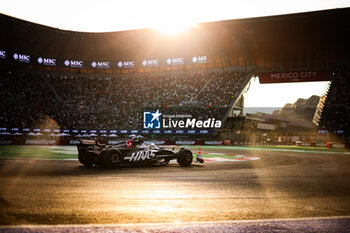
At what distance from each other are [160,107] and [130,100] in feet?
21.3

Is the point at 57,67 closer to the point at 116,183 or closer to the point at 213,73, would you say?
the point at 213,73

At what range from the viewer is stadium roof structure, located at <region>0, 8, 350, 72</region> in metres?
47.9

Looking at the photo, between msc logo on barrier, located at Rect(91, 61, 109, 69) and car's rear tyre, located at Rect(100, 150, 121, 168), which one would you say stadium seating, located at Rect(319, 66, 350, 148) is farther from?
msc logo on barrier, located at Rect(91, 61, 109, 69)

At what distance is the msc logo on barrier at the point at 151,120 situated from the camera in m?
49.4

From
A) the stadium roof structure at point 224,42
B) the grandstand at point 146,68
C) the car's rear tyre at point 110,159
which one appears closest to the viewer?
the car's rear tyre at point 110,159

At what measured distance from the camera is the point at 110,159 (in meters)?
13.4

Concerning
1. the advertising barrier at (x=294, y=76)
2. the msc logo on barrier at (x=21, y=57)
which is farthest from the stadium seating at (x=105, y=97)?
the advertising barrier at (x=294, y=76)

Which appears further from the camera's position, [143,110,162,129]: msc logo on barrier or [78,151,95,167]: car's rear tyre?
[143,110,162,129]: msc logo on barrier

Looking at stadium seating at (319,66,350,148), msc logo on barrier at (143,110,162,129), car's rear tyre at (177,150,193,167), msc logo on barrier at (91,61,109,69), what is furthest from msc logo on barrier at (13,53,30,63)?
car's rear tyre at (177,150,193,167)

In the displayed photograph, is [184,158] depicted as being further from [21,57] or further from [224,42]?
[21,57]

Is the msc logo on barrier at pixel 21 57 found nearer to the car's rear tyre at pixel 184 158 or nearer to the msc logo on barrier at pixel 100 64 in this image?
the msc logo on barrier at pixel 100 64

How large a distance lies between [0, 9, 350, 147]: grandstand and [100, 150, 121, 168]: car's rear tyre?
35.3 m

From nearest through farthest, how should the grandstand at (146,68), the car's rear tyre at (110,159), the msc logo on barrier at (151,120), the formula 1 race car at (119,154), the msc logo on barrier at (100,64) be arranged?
the car's rear tyre at (110,159) → the formula 1 race car at (119,154) → the grandstand at (146,68) → the msc logo on barrier at (151,120) → the msc logo on barrier at (100,64)

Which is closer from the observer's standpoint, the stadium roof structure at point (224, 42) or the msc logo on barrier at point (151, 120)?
the stadium roof structure at point (224, 42)
